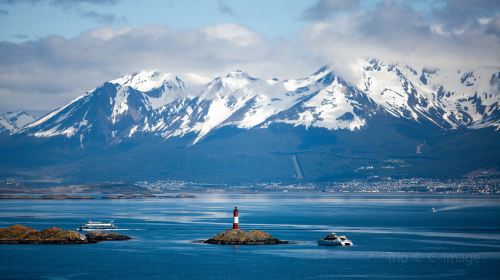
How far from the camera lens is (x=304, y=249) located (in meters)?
112

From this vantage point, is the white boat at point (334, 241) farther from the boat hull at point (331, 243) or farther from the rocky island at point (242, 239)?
the rocky island at point (242, 239)

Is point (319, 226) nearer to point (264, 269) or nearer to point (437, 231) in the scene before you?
point (437, 231)

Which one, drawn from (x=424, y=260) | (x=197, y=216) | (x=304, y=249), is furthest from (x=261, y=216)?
(x=424, y=260)

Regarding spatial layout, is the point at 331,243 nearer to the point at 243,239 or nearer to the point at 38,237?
the point at 243,239

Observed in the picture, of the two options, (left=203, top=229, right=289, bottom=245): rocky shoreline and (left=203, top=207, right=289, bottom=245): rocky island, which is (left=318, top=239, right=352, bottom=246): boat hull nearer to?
(left=203, top=229, right=289, bottom=245): rocky shoreline

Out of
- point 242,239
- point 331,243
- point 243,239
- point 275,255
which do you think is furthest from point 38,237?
point 331,243

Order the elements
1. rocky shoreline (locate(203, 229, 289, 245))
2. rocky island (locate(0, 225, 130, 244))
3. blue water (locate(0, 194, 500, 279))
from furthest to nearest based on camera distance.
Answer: rocky shoreline (locate(203, 229, 289, 245)), rocky island (locate(0, 225, 130, 244)), blue water (locate(0, 194, 500, 279))

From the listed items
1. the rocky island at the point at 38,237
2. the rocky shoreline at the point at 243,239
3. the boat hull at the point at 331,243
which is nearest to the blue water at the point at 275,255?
the boat hull at the point at 331,243

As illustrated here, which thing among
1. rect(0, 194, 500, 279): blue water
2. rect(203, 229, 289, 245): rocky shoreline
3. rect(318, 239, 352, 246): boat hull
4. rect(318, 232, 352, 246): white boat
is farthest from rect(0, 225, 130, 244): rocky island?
rect(318, 232, 352, 246): white boat

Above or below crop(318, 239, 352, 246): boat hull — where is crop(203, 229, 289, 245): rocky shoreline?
above

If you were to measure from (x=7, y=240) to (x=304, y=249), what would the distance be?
35.7 m

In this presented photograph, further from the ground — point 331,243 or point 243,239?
point 243,239

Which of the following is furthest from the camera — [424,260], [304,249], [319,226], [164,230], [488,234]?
[319,226]

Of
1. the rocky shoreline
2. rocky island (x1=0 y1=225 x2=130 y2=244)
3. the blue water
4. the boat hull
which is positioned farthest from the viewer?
the boat hull
